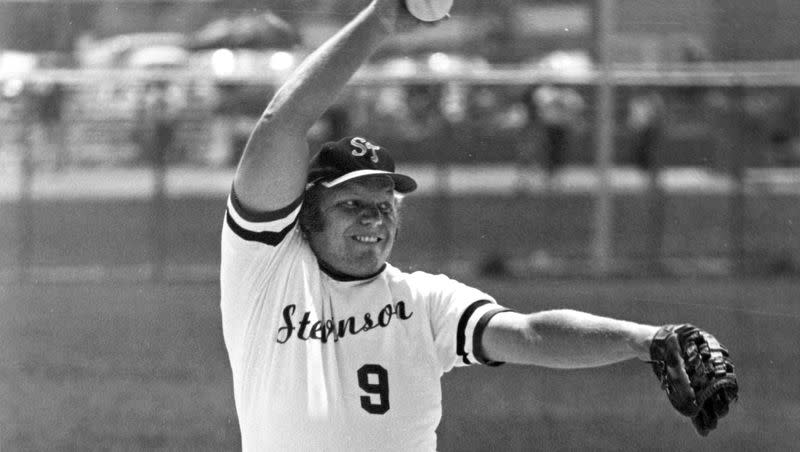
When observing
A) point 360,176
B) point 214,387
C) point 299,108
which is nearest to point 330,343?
point 360,176

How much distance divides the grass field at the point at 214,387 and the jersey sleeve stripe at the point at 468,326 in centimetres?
337

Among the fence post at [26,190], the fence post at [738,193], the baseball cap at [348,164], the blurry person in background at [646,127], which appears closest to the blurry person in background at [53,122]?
the fence post at [26,190]

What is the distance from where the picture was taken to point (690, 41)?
1191cm

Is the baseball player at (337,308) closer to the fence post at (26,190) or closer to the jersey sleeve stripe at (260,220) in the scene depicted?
the jersey sleeve stripe at (260,220)

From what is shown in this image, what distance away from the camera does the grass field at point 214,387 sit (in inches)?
254

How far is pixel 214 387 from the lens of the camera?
7.19 metres

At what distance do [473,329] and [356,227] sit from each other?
1.16 feet

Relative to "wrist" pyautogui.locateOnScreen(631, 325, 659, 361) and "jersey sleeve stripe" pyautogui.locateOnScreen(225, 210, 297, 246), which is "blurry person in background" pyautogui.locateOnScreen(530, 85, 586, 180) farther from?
"wrist" pyautogui.locateOnScreen(631, 325, 659, 361)

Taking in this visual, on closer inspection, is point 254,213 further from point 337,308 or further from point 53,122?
point 53,122

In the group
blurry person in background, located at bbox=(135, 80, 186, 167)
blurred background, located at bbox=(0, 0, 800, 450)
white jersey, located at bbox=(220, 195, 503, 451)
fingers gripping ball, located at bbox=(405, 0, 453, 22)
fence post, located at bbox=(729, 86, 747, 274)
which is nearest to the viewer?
fingers gripping ball, located at bbox=(405, 0, 453, 22)

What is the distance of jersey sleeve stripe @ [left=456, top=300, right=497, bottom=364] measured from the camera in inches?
118

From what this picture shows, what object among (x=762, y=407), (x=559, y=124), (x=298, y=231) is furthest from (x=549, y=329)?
(x=559, y=124)

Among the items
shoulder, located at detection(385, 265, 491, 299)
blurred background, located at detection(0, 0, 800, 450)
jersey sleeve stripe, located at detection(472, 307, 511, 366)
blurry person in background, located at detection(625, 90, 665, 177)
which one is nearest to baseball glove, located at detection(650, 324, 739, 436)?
jersey sleeve stripe, located at detection(472, 307, 511, 366)

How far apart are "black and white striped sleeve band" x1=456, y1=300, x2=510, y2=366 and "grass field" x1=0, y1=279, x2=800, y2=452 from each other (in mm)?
3370
